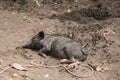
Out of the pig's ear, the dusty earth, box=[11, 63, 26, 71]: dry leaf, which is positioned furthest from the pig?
box=[11, 63, 26, 71]: dry leaf

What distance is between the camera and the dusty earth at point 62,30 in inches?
269

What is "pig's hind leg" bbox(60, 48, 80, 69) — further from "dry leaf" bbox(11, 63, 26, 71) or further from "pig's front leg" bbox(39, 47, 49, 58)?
"dry leaf" bbox(11, 63, 26, 71)

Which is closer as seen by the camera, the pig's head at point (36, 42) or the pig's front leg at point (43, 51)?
the pig's front leg at point (43, 51)

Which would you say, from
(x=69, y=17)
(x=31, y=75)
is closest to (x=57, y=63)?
(x=31, y=75)

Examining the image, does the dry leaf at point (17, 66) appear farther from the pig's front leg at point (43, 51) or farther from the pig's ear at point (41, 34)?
the pig's ear at point (41, 34)

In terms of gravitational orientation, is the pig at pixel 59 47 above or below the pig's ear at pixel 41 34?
below

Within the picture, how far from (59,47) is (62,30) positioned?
46.2 inches

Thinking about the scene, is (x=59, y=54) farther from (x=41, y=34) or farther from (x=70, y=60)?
(x=41, y=34)

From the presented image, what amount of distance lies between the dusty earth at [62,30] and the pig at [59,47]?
17 centimetres

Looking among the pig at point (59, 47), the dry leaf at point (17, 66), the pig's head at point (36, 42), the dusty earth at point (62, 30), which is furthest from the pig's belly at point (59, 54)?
the dry leaf at point (17, 66)

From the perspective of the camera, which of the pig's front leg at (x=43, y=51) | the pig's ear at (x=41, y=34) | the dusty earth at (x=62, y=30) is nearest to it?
the dusty earth at (x=62, y=30)

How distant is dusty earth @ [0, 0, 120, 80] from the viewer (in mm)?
6844

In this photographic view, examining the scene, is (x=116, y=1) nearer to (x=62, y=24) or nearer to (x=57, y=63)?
(x=62, y=24)

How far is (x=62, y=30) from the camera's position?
874 centimetres
